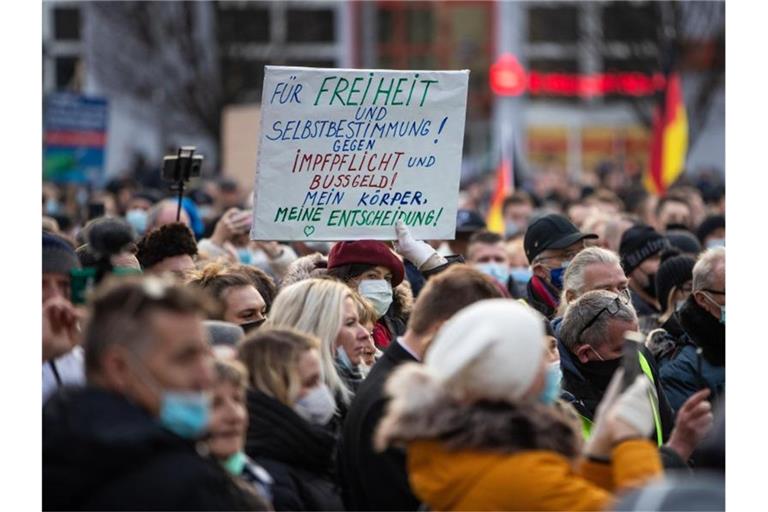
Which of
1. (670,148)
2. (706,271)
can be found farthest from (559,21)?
(706,271)

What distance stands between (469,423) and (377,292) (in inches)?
135

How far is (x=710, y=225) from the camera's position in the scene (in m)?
14.0

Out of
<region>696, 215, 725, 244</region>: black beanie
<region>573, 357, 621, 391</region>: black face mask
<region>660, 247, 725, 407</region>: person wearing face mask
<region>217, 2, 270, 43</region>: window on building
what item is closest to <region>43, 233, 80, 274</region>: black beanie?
<region>573, 357, 621, 391</region>: black face mask

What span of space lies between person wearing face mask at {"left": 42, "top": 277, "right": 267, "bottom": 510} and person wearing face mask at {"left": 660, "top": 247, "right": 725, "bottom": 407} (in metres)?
3.40

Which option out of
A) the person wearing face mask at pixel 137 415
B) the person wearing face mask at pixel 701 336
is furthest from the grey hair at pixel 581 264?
the person wearing face mask at pixel 137 415

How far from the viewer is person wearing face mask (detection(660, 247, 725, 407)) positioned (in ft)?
23.9

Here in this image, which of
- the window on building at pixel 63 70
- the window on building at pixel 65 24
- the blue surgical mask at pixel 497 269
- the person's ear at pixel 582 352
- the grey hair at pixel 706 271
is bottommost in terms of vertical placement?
the person's ear at pixel 582 352

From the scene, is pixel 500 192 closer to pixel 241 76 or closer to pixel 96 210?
pixel 96 210

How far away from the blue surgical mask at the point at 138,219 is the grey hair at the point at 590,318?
6886 millimetres

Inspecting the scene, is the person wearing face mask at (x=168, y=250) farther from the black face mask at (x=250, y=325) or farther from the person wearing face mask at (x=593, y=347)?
the person wearing face mask at (x=593, y=347)

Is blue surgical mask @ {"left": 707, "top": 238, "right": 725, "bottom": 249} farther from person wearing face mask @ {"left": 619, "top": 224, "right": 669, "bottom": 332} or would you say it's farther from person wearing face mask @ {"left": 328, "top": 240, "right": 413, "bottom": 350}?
person wearing face mask @ {"left": 328, "top": 240, "right": 413, "bottom": 350}

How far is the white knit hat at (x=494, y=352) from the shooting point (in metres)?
4.45

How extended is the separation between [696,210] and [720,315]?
35.4 feet
